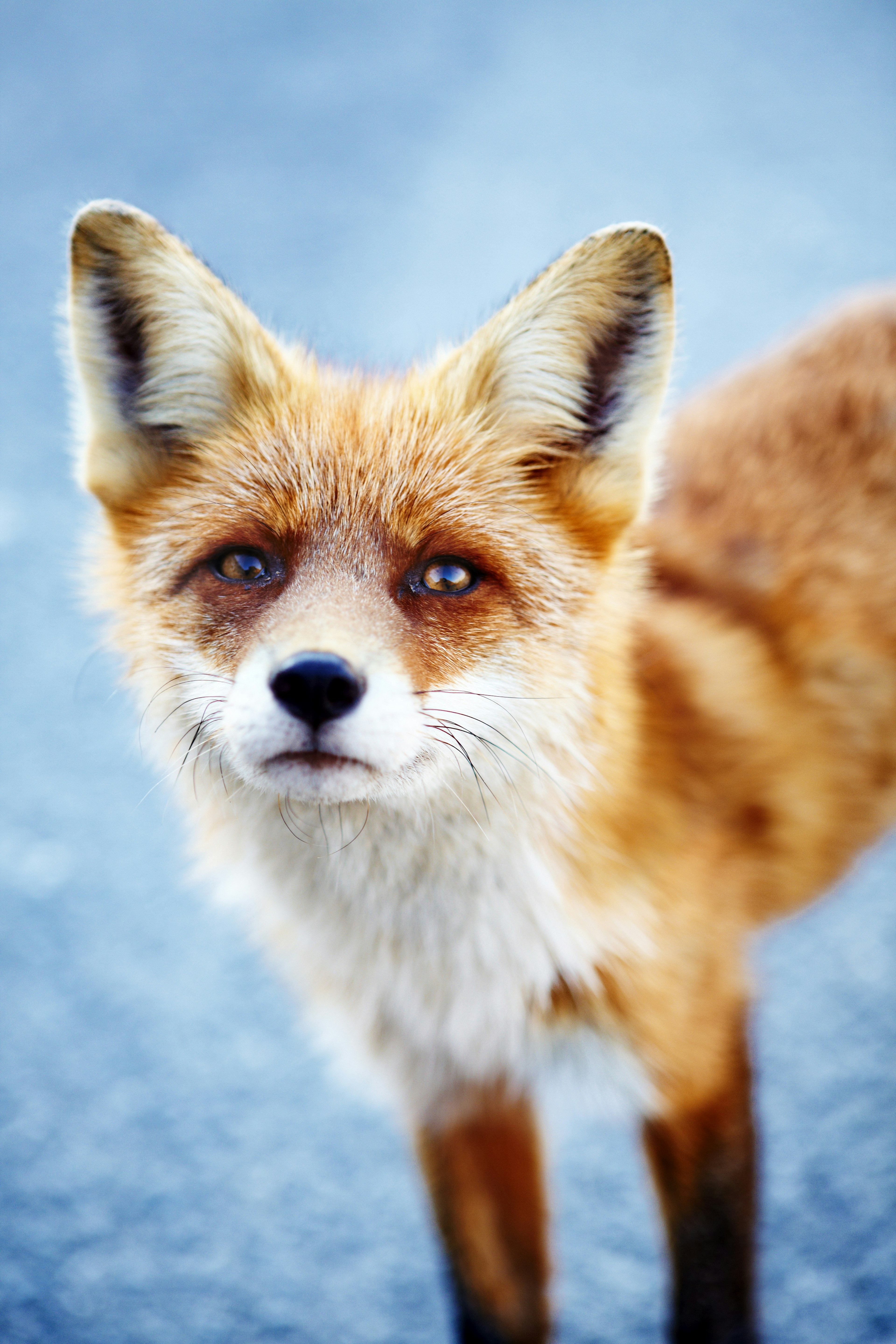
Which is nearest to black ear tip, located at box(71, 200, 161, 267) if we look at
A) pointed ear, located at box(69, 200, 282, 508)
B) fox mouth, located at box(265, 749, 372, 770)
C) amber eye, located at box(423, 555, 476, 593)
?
pointed ear, located at box(69, 200, 282, 508)

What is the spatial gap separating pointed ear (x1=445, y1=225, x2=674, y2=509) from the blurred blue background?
10.0 inches

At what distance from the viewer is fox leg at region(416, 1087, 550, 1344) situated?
172cm

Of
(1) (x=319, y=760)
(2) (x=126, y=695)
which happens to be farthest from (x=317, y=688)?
(2) (x=126, y=695)

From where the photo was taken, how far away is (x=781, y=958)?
2488mm

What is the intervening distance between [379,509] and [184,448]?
1.13 feet

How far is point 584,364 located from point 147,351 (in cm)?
61

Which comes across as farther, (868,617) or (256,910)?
(868,617)

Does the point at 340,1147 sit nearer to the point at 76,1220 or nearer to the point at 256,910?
the point at 76,1220

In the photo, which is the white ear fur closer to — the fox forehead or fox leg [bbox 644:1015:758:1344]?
the fox forehead

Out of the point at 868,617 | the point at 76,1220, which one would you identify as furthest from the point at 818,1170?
the point at 76,1220

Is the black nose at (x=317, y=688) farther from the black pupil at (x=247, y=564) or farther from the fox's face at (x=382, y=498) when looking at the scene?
the black pupil at (x=247, y=564)

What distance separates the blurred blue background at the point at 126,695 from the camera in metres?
1.99

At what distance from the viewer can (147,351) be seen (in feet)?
4.61

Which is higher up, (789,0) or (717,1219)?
(789,0)
